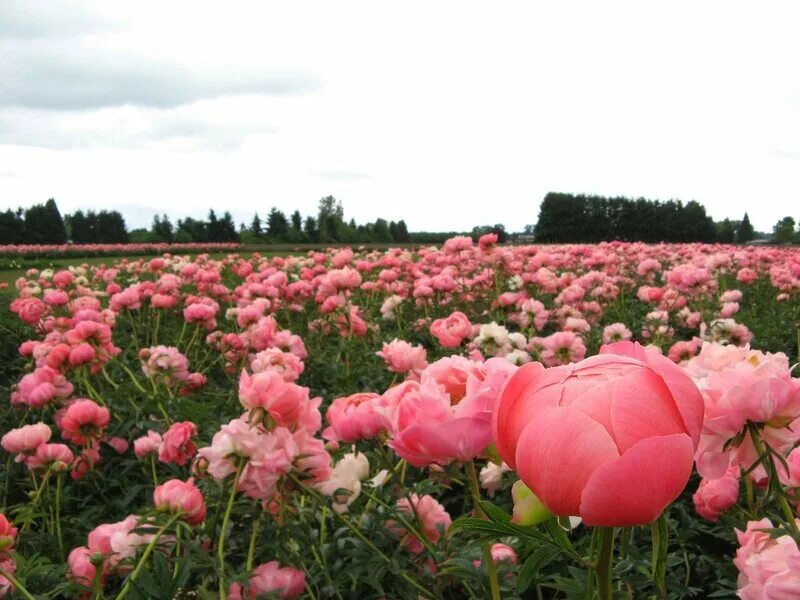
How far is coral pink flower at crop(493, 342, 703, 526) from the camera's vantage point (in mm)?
390

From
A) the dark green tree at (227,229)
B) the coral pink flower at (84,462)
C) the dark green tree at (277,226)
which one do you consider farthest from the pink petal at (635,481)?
the dark green tree at (227,229)

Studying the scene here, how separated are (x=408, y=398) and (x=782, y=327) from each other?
3756 mm

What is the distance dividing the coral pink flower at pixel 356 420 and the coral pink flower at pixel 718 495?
61 cm

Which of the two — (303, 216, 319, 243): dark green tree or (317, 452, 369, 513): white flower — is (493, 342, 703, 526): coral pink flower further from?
(303, 216, 319, 243): dark green tree

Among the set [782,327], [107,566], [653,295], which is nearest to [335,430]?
[107,566]

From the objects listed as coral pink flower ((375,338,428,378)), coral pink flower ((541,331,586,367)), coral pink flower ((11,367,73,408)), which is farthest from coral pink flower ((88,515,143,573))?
coral pink flower ((541,331,586,367))

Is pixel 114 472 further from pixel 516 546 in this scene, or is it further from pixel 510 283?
pixel 510 283

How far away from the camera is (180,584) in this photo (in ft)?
3.10

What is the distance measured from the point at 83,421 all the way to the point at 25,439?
0.61ft

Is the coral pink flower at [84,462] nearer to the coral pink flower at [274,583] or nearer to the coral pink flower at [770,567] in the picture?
the coral pink flower at [274,583]

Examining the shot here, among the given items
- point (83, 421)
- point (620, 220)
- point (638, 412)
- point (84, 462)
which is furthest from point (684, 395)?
point (620, 220)

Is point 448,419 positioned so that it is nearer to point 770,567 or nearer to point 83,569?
point 770,567

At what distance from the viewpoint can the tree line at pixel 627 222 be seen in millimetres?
31969

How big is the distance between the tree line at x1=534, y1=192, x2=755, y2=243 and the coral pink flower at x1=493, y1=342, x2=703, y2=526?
3074 cm
